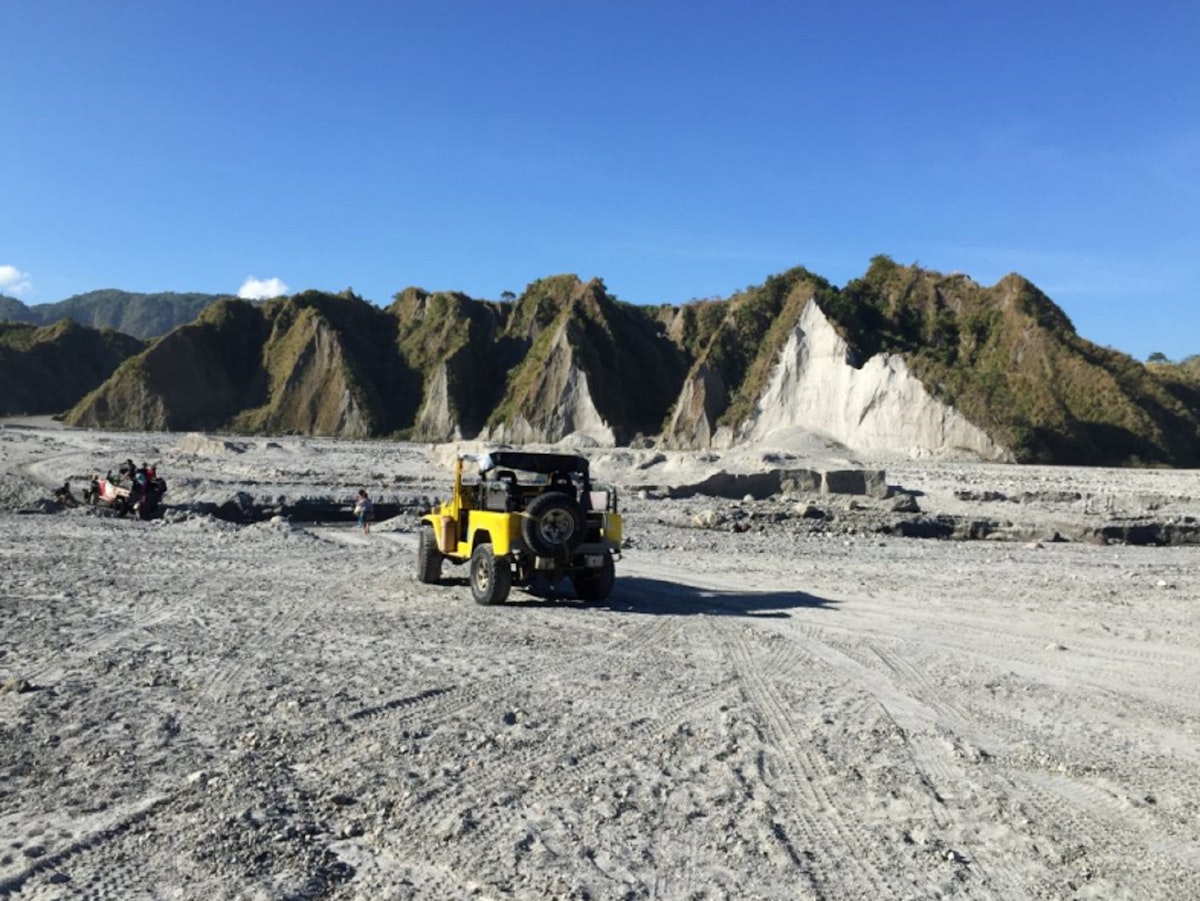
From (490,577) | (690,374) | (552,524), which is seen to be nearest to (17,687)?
(490,577)

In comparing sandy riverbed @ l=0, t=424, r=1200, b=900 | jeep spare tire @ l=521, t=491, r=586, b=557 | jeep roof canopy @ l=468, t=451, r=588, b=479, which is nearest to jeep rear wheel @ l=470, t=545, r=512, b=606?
sandy riverbed @ l=0, t=424, r=1200, b=900

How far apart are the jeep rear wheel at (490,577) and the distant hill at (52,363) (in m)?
82.4

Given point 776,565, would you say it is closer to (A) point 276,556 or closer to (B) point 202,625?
(A) point 276,556

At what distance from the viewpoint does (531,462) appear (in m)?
12.8

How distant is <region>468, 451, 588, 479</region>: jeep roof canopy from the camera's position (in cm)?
1277

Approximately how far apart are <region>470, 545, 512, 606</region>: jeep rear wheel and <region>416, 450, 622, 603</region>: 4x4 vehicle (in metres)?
0.01

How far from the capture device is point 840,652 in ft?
32.7

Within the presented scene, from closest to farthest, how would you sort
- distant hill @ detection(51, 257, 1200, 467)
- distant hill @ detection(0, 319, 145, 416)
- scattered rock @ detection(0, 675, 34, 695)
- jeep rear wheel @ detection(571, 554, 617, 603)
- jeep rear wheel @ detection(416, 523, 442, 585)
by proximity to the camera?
scattered rock @ detection(0, 675, 34, 695) < jeep rear wheel @ detection(571, 554, 617, 603) < jeep rear wheel @ detection(416, 523, 442, 585) < distant hill @ detection(51, 257, 1200, 467) < distant hill @ detection(0, 319, 145, 416)

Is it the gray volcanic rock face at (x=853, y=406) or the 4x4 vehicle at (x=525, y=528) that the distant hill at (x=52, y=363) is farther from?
the 4x4 vehicle at (x=525, y=528)

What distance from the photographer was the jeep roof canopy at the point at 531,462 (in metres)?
12.8

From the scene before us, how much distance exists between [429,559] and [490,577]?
2.01m

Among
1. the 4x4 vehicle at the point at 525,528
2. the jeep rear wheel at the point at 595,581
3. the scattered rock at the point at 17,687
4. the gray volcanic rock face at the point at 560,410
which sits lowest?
the scattered rock at the point at 17,687

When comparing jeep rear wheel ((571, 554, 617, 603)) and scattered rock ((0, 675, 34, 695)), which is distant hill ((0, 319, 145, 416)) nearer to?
jeep rear wheel ((571, 554, 617, 603))

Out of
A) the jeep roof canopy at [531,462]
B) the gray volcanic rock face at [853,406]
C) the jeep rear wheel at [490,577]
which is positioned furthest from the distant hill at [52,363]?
the jeep rear wheel at [490,577]
